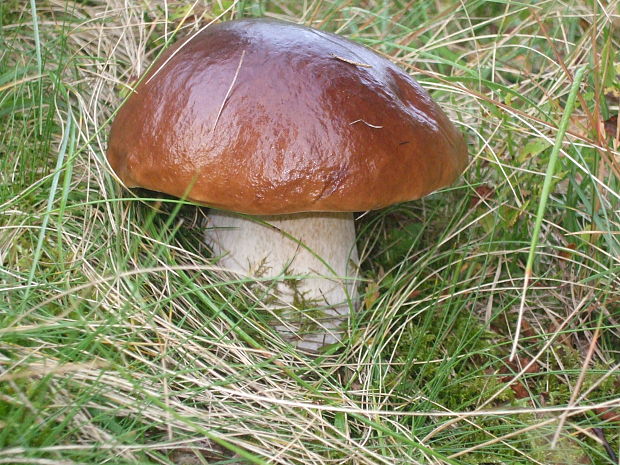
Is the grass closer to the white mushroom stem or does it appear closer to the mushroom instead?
the white mushroom stem

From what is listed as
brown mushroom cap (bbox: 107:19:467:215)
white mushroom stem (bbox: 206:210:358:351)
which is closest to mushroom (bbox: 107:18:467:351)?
brown mushroom cap (bbox: 107:19:467:215)

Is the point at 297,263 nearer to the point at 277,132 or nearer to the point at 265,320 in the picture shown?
the point at 265,320

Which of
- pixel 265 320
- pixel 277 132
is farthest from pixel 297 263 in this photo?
pixel 277 132

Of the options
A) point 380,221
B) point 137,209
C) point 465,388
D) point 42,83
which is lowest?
point 465,388

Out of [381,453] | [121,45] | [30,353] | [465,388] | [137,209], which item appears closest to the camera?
[30,353]

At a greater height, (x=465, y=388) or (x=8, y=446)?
(x=8, y=446)

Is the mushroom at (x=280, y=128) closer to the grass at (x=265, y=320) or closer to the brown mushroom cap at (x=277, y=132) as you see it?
the brown mushroom cap at (x=277, y=132)

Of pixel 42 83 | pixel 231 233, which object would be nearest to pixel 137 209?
pixel 231 233

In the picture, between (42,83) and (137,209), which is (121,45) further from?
(137,209)
